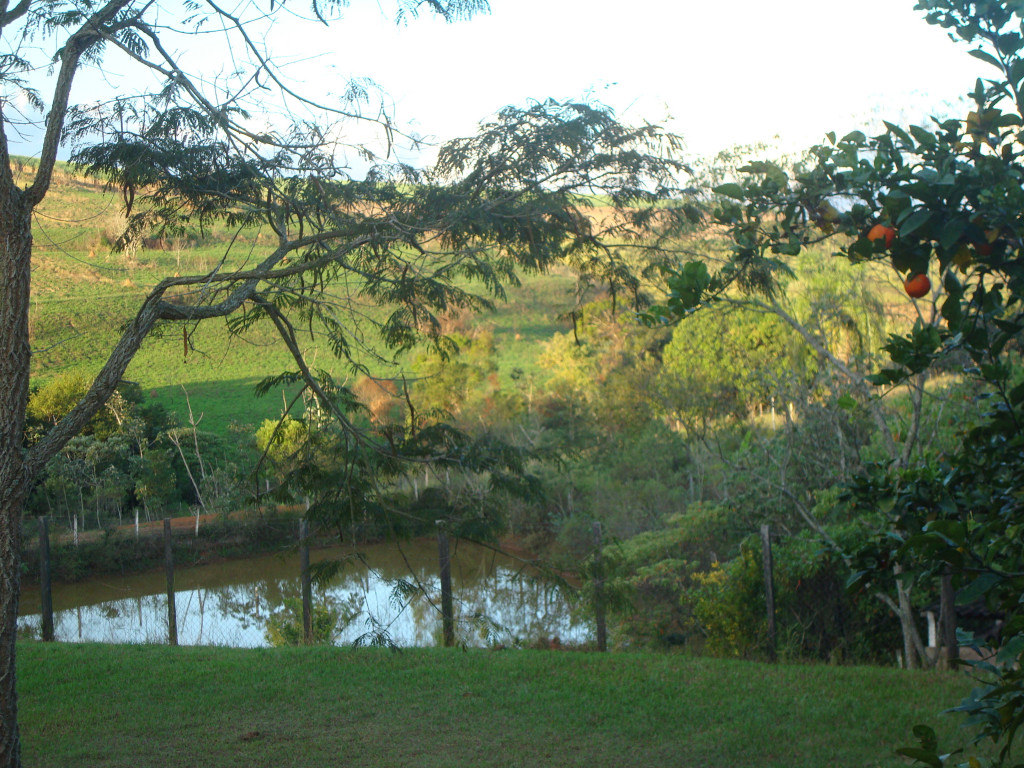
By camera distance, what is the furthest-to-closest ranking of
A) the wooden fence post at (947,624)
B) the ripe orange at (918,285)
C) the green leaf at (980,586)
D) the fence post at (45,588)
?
the fence post at (45,588), the wooden fence post at (947,624), the ripe orange at (918,285), the green leaf at (980,586)

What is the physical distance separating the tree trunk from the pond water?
17.1ft

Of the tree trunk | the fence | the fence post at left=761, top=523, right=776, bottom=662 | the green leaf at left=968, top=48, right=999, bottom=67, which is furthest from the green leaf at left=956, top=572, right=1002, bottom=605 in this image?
the fence post at left=761, top=523, right=776, bottom=662

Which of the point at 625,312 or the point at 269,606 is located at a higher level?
the point at 625,312

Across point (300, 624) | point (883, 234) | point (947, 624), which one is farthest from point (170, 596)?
point (883, 234)

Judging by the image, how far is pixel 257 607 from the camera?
43.8 ft

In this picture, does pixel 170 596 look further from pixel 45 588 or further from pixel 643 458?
pixel 643 458

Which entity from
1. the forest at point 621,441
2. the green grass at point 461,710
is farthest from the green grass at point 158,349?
the green grass at point 461,710

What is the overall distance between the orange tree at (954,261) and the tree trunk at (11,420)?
425 centimetres

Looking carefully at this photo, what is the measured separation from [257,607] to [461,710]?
8.01m

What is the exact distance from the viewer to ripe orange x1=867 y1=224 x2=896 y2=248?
1.60m

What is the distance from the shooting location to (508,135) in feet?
19.7

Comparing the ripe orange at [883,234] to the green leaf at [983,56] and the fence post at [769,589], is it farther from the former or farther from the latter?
the fence post at [769,589]

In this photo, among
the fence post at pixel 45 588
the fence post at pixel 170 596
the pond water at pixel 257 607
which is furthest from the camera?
the pond water at pixel 257 607

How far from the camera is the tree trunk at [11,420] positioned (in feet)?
14.6
